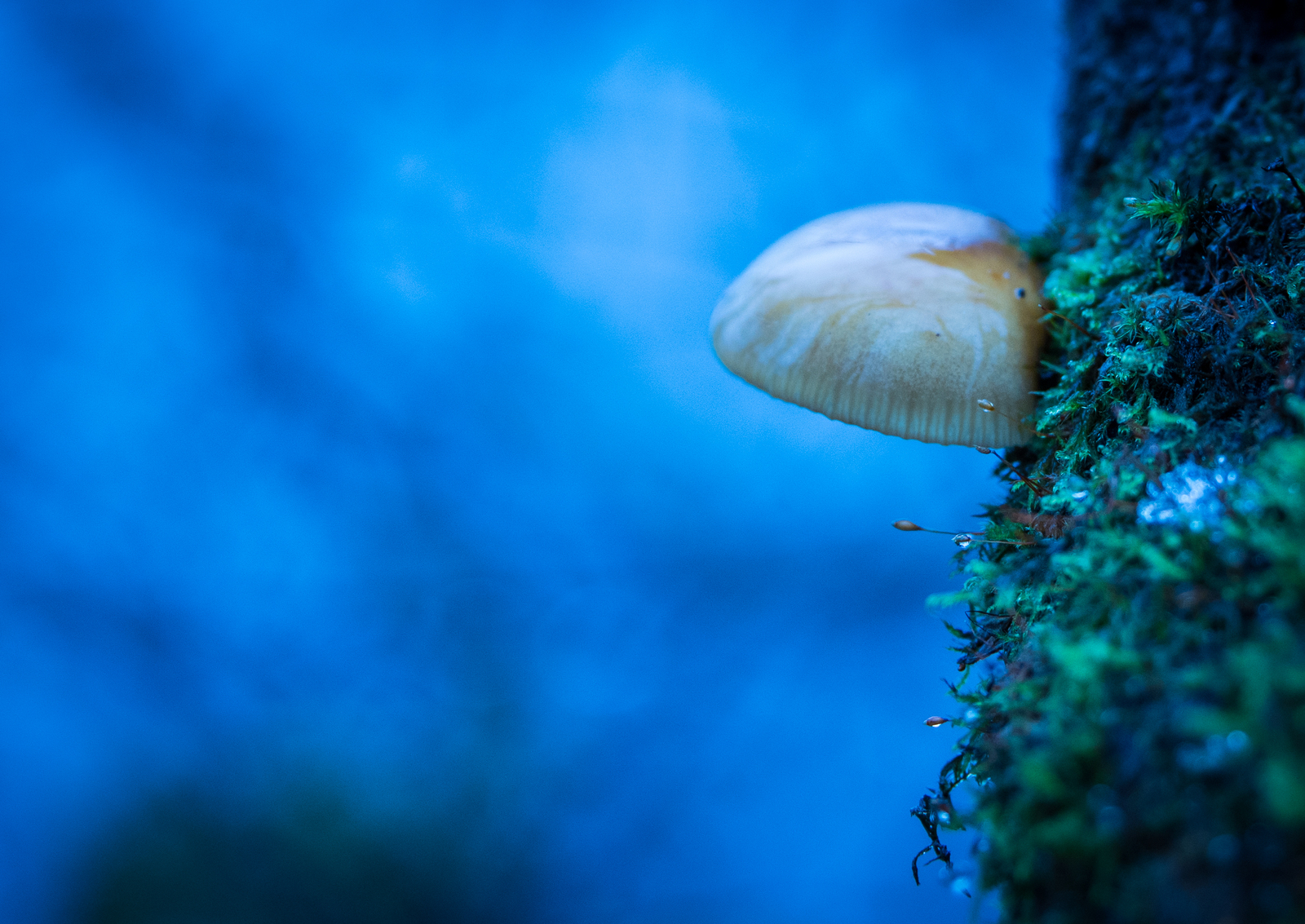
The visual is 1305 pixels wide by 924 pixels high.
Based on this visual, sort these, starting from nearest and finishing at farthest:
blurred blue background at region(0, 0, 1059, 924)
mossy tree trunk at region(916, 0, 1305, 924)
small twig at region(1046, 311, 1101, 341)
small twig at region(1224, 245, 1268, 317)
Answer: mossy tree trunk at region(916, 0, 1305, 924) < small twig at region(1224, 245, 1268, 317) < small twig at region(1046, 311, 1101, 341) < blurred blue background at region(0, 0, 1059, 924)

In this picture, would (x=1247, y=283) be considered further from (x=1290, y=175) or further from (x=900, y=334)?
(x=900, y=334)

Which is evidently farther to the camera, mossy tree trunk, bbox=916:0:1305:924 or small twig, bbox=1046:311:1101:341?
small twig, bbox=1046:311:1101:341

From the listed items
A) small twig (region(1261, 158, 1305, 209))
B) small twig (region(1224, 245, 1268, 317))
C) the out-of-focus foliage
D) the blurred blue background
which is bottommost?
the out-of-focus foliage

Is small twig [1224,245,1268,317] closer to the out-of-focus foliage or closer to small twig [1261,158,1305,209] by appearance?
small twig [1261,158,1305,209]

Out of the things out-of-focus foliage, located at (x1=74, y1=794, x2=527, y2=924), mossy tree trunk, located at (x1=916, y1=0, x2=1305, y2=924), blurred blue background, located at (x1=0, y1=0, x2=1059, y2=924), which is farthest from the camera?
blurred blue background, located at (x1=0, y1=0, x2=1059, y2=924)

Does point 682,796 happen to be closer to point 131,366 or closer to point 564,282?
point 564,282

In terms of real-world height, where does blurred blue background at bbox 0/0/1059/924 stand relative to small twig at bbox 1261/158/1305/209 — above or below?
above

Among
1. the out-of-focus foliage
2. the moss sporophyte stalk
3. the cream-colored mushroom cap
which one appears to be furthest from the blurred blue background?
the cream-colored mushroom cap

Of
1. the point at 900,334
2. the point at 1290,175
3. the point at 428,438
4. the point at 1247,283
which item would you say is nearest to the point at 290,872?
the point at 428,438
